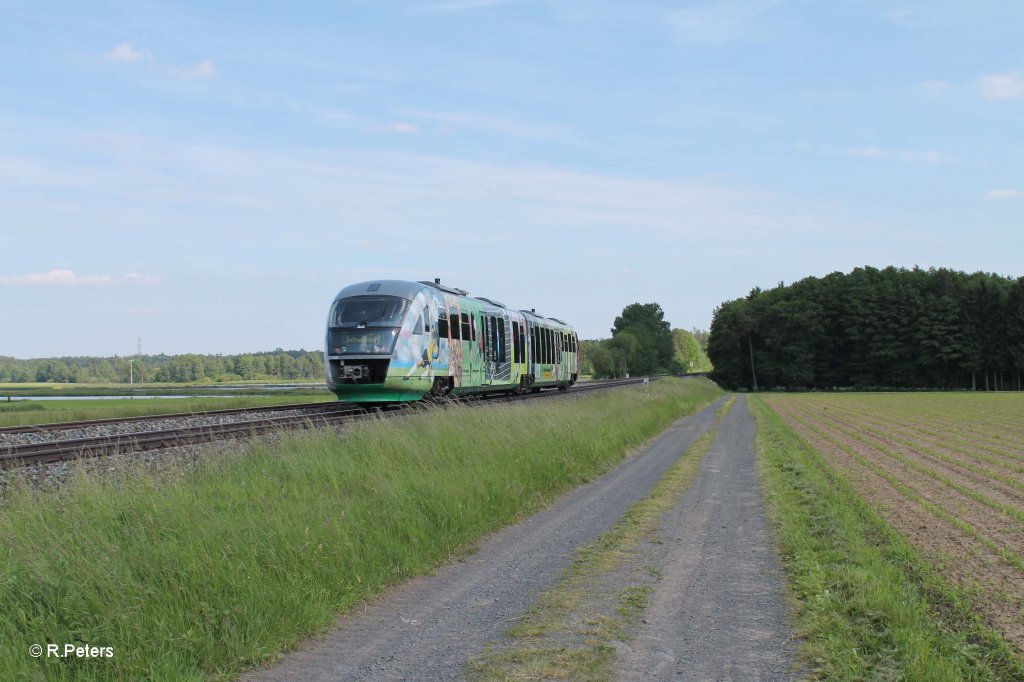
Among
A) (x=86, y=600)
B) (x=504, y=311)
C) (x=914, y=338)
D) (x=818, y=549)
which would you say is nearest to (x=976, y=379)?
(x=914, y=338)

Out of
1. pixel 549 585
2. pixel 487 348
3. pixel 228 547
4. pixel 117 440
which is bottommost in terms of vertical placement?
pixel 549 585

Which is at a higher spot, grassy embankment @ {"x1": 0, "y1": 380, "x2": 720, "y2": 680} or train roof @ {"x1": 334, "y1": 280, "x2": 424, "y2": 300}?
train roof @ {"x1": 334, "y1": 280, "x2": 424, "y2": 300}

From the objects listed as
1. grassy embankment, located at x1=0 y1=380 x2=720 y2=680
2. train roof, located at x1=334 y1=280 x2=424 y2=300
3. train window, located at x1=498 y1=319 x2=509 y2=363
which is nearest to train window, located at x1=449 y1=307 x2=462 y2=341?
train roof, located at x1=334 y1=280 x2=424 y2=300

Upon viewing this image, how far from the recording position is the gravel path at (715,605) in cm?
554

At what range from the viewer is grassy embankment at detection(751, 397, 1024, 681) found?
5395mm

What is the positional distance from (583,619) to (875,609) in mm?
2305

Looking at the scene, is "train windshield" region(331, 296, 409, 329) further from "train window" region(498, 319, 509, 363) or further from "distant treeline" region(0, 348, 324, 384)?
"distant treeline" region(0, 348, 324, 384)

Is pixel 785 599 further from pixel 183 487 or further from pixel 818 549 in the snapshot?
pixel 183 487

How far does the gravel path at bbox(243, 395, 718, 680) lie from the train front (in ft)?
34.6

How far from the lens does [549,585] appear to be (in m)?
7.61

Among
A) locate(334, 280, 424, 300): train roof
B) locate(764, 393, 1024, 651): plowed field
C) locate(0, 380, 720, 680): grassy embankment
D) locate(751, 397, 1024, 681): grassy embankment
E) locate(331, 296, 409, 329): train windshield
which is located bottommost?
locate(764, 393, 1024, 651): plowed field

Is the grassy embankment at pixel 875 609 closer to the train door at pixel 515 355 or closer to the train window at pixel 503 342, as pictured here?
the train window at pixel 503 342

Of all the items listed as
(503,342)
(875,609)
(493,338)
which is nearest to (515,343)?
(503,342)

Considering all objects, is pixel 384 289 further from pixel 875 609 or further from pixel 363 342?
pixel 875 609
